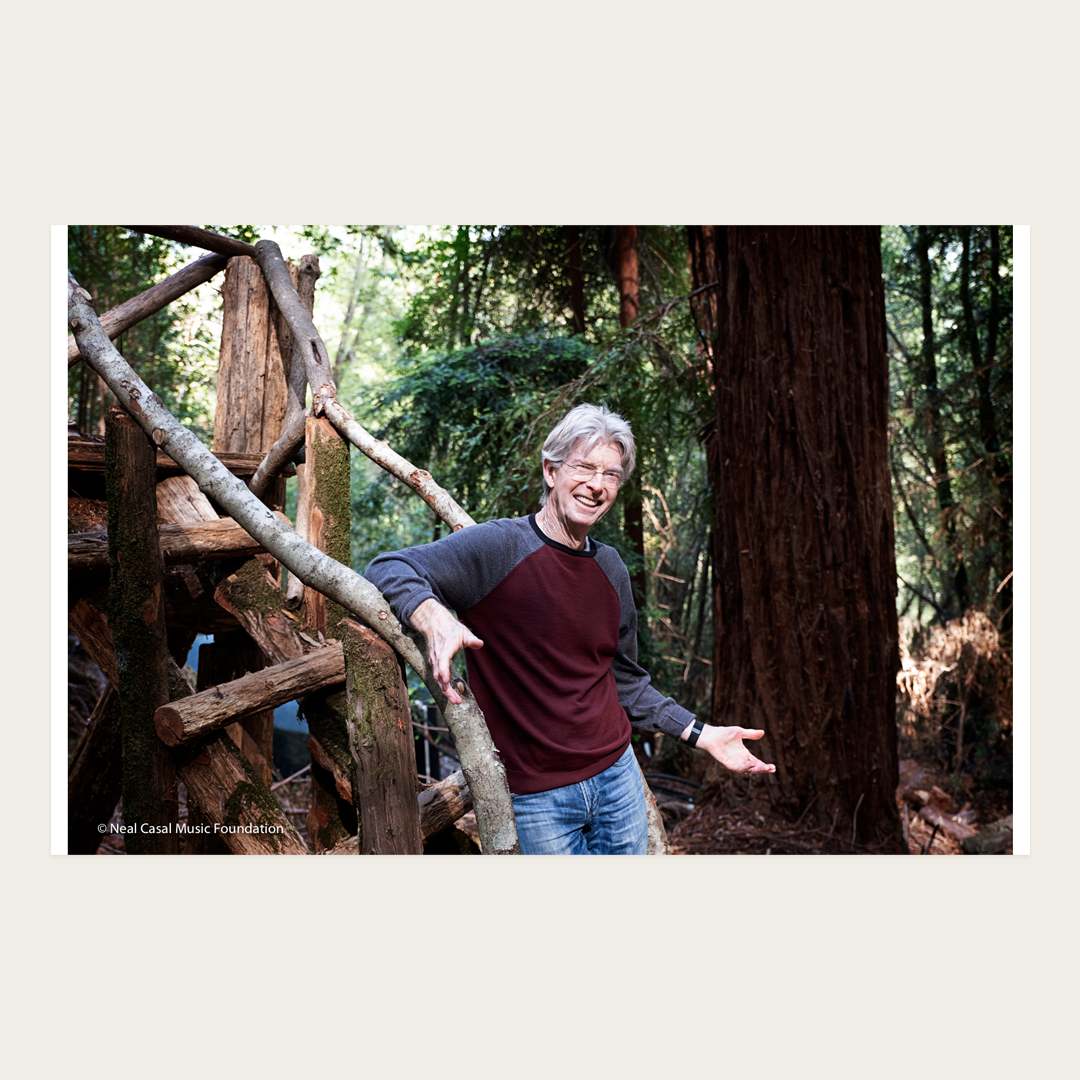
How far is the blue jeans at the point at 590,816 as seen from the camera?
85.4 inches

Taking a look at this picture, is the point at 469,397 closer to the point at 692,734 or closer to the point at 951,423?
the point at 951,423

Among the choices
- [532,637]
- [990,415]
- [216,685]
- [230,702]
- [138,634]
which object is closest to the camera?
[532,637]

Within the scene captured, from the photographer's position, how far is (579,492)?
218 centimetres

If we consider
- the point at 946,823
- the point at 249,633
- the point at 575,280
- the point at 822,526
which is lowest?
the point at 946,823

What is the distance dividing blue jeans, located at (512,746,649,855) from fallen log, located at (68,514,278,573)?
1.38m

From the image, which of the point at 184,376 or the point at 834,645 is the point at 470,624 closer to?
the point at 834,645

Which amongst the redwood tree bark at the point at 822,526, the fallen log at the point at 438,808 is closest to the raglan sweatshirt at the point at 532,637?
the fallen log at the point at 438,808

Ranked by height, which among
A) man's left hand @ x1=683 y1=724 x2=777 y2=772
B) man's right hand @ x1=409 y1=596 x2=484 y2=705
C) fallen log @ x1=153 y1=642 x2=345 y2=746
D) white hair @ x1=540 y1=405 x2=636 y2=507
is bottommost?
man's left hand @ x1=683 y1=724 x2=777 y2=772

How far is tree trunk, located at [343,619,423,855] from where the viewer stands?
2.17 m

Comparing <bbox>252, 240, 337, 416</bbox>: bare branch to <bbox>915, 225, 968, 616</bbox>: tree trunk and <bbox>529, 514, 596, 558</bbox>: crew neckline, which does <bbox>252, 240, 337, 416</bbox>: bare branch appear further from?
<bbox>915, 225, 968, 616</bbox>: tree trunk

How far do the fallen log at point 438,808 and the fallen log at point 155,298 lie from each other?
6.04ft

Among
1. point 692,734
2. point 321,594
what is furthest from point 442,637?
point 321,594

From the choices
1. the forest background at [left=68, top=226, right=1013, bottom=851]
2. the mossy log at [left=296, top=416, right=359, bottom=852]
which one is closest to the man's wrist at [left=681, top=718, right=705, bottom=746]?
the mossy log at [left=296, top=416, right=359, bottom=852]

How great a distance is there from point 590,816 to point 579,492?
0.80 m
